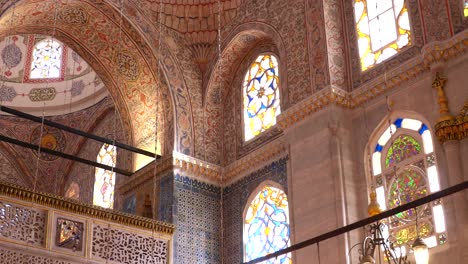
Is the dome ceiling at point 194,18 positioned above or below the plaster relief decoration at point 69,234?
above

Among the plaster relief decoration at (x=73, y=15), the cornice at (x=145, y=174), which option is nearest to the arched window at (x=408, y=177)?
the cornice at (x=145, y=174)

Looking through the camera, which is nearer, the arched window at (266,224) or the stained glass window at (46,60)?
the arched window at (266,224)

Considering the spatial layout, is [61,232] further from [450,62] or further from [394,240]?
[450,62]

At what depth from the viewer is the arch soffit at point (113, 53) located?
41.6 ft

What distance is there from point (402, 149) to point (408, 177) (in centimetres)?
43

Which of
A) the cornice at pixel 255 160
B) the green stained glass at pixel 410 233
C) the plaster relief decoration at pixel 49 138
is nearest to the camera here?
the green stained glass at pixel 410 233

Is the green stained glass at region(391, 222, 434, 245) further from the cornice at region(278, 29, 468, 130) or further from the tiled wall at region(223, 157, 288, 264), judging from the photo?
the tiled wall at region(223, 157, 288, 264)

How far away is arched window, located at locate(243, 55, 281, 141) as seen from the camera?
1240 centimetres

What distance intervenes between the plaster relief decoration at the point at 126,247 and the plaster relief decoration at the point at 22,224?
792mm

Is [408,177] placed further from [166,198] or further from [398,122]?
[166,198]

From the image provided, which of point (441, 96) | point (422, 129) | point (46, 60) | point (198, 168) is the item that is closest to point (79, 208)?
point (198, 168)

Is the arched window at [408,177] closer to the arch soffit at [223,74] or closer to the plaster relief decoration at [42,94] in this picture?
the arch soffit at [223,74]

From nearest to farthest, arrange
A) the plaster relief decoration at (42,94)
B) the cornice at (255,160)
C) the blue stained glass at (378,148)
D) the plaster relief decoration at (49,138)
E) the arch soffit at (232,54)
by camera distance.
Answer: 1. the blue stained glass at (378,148)
2. the cornice at (255,160)
3. the arch soffit at (232,54)
4. the plaster relief decoration at (49,138)
5. the plaster relief decoration at (42,94)

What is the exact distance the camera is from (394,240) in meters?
9.43
